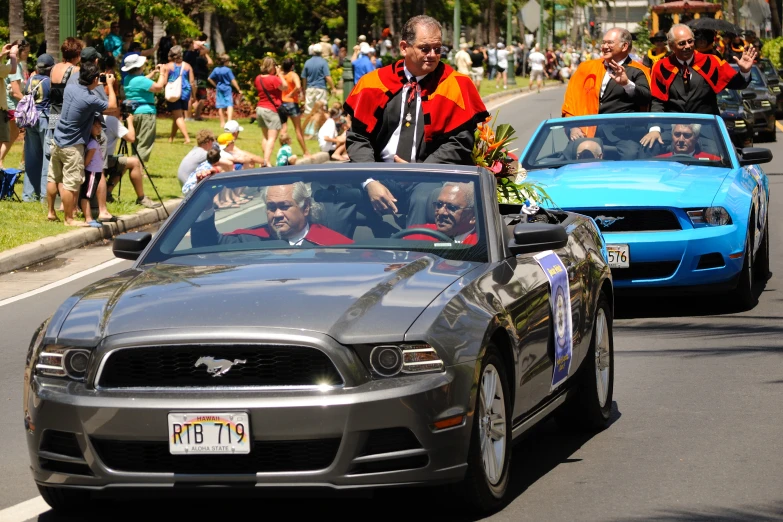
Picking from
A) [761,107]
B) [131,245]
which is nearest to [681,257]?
[131,245]

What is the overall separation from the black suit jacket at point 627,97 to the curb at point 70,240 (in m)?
2.82

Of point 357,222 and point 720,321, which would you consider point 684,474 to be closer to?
point 357,222

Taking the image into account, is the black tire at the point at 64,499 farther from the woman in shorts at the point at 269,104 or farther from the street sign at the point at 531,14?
the street sign at the point at 531,14

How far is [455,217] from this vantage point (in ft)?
A: 21.6

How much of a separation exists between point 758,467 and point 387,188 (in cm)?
202

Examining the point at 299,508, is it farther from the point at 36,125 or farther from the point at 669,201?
the point at 36,125

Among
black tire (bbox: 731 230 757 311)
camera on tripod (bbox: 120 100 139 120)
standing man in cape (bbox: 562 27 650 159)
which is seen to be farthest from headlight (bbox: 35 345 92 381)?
camera on tripod (bbox: 120 100 139 120)

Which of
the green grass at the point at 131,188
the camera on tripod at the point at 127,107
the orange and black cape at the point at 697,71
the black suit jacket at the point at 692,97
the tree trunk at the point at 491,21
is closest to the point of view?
the black suit jacket at the point at 692,97

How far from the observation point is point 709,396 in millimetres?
8250

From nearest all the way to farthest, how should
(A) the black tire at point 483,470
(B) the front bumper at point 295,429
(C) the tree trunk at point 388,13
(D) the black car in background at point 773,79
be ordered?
(B) the front bumper at point 295,429 → (A) the black tire at point 483,470 → (D) the black car in background at point 773,79 → (C) the tree trunk at point 388,13

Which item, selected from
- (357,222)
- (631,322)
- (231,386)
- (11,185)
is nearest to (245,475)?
(231,386)

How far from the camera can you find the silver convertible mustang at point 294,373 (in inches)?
203

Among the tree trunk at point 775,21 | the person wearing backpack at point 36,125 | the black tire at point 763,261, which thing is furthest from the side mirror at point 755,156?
the tree trunk at point 775,21

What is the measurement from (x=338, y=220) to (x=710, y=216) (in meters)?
5.02
